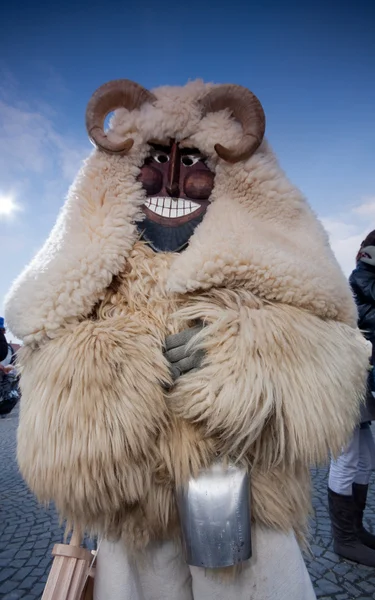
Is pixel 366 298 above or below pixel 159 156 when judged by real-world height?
below

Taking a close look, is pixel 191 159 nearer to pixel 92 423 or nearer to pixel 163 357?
pixel 163 357

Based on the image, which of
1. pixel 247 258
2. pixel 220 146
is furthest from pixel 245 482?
pixel 220 146

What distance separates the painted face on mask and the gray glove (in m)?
0.30

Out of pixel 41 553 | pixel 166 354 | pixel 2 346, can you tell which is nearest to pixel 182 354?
pixel 166 354

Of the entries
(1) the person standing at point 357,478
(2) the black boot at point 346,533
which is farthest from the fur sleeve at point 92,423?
(2) the black boot at point 346,533

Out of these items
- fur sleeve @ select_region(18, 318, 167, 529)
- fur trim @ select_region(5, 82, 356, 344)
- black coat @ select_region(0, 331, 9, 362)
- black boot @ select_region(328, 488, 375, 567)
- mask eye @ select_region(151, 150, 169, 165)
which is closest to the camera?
fur sleeve @ select_region(18, 318, 167, 529)

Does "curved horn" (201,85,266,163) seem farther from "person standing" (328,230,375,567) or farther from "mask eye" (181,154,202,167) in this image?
"person standing" (328,230,375,567)

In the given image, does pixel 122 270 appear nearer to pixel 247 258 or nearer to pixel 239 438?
pixel 247 258

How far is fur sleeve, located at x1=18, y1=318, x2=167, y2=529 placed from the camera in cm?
97

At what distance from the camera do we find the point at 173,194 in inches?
50.2

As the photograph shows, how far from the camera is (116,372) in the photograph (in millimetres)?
1011

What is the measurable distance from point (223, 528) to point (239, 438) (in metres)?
0.23

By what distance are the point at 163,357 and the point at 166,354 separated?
44 millimetres

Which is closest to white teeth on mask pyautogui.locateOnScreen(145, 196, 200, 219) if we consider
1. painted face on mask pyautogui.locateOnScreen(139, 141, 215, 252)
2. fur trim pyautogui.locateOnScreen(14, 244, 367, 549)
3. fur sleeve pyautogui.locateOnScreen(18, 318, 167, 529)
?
painted face on mask pyautogui.locateOnScreen(139, 141, 215, 252)
